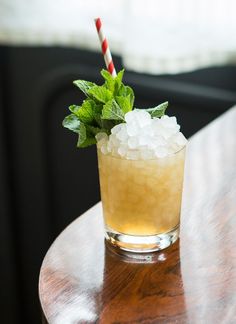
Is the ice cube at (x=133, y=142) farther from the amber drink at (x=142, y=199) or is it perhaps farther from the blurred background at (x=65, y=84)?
the blurred background at (x=65, y=84)

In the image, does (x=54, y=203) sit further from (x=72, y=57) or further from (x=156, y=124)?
(x=156, y=124)

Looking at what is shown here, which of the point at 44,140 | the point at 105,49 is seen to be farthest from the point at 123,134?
the point at 44,140

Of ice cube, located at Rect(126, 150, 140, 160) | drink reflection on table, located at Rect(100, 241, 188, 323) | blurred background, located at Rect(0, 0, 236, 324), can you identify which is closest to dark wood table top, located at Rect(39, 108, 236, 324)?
drink reflection on table, located at Rect(100, 241, 188, 323)

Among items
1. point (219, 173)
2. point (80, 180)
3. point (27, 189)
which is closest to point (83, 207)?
point (80, 180)

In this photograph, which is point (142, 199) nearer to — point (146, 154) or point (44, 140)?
point (146, 154)

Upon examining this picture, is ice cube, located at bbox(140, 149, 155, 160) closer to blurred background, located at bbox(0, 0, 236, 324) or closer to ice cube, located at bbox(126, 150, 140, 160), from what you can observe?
ice cube, located at bbox(126, 150, 140, 160)

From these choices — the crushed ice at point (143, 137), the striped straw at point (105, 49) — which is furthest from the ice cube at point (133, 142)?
the striped straw at point (105, 49)
